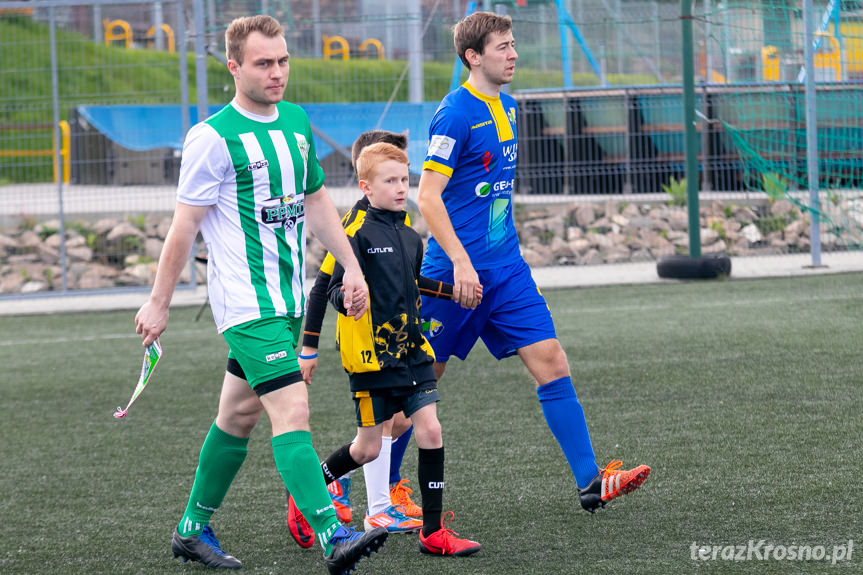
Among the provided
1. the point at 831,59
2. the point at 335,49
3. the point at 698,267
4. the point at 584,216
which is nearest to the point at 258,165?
the point at 698,267

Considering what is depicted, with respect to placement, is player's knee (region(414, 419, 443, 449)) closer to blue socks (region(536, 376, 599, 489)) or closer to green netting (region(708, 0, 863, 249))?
blue socks (region(536, 376, 599, 489))

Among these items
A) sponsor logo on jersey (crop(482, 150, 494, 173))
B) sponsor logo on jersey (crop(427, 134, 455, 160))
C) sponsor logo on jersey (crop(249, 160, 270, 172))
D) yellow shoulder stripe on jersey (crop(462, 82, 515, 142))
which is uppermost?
yellow shoulder stripe on jersey (crop(462, 82, 515, 142))

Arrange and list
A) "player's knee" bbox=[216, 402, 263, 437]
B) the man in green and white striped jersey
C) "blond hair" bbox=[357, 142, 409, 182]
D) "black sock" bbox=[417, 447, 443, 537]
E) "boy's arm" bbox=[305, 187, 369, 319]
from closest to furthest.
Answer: the man in green and white striped jersey → "boy's arm" bbox=[305, 187, 369, 319] → "player's knee" bbox=[216, 402, 263, 437] → "black sock" bbox=[417, 447, 443, 537] → "blond hair" bbox=[357, 142, 409, 182]

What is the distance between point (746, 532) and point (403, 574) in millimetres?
1168

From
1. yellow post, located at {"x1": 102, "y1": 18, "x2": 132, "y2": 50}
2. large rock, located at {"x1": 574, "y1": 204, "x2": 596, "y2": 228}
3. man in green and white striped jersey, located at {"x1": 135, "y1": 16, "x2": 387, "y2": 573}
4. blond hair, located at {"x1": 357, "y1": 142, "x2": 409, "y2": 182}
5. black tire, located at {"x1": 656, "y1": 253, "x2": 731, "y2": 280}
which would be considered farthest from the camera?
large rock, located at {"x1": 574, "y1": 204, "x2": 596, "y2": 228}

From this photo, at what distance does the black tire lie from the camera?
37.7 ft

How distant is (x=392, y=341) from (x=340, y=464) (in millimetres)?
587

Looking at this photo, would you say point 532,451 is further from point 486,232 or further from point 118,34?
point 118,34

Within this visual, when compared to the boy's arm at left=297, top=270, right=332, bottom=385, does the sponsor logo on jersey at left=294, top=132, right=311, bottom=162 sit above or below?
above

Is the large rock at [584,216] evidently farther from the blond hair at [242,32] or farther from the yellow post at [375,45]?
the blond hair at [242,32]

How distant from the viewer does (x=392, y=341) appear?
405cm

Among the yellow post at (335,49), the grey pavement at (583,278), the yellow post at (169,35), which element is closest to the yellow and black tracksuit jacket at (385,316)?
the grey pavement at (583,278)

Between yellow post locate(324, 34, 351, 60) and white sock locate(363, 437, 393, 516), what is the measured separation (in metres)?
8.82

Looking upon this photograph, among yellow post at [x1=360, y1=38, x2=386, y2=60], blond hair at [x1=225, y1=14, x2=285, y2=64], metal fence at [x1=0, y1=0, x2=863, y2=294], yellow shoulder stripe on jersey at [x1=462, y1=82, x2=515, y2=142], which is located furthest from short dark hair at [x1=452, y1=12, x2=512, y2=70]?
yellow post at [x1=360, y1=38, x2=386, y2=60]
